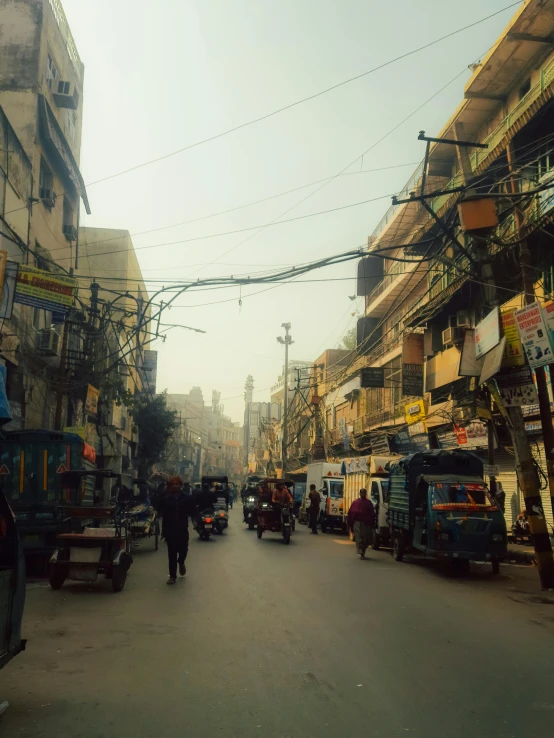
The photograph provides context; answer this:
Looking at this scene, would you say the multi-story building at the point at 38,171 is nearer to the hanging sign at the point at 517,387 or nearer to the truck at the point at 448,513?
the truck at the point at 448,513

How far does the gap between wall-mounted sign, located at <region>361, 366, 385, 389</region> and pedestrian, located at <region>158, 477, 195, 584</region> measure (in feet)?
76.3

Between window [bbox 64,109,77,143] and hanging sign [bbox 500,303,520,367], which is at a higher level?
window [bbox 64,109,77,143]

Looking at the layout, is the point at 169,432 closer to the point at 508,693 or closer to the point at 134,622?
the point at 134,622

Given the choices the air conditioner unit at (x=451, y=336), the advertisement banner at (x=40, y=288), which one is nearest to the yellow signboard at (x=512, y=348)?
the advertisement banner at (x=40, y=288)

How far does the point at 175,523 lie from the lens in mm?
12430

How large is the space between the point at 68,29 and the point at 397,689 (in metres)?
34.1

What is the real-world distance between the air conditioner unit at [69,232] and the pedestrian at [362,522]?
19.0 m

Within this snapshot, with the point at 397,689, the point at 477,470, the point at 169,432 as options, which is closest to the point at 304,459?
the point at 169,432

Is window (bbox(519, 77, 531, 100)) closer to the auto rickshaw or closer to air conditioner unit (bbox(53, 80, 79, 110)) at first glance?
the auto rickshaw

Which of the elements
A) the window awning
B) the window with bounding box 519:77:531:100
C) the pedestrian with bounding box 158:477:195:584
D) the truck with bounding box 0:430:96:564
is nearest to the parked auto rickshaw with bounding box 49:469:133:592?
the pedestrian with bounding box 158:477:195:584

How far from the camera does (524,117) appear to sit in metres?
19.6

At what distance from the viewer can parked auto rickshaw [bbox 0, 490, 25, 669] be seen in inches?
198

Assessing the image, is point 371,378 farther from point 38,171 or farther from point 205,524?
point 38,171

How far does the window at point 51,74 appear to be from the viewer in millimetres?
28359
